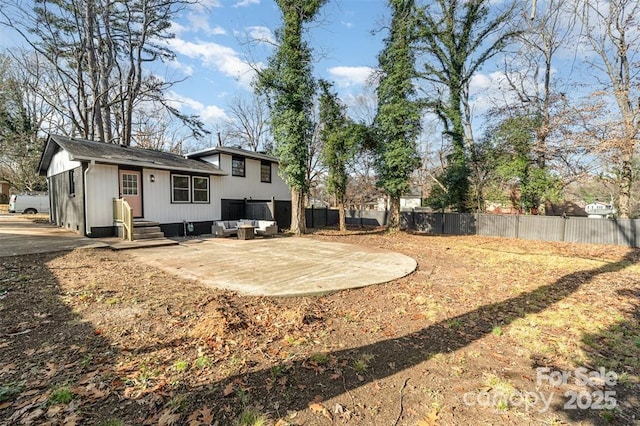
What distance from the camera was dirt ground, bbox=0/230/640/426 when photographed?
2201 millimetres

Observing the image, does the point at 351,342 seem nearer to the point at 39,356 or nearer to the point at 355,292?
the point at 355,292

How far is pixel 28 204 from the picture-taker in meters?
21.6

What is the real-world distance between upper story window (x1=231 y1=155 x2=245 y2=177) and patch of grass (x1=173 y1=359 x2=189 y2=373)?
488 inches

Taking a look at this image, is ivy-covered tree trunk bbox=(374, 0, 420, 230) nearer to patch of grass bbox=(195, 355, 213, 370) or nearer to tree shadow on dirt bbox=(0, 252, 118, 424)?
patch of grass bbox=(195, 355, 213, 370)

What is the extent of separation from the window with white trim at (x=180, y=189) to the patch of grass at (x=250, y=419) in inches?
441

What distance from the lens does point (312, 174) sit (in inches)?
985

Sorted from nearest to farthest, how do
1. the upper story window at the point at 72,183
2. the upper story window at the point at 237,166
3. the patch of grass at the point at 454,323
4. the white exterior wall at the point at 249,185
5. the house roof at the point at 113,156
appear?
the patch of grass at the point at 454,323, the house roof at the point at 113,156, the upper story window at the point at 72,183, the white exterior wall at the point at 249,185, the upper story window at the point at 237,166

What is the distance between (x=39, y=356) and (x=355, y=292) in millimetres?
4129

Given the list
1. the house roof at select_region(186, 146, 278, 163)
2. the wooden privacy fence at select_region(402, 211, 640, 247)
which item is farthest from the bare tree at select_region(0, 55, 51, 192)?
the wooden privacy fence at select_region(402, 211, 640, 247)

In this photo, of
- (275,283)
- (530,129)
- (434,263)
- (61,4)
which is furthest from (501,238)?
(61,4)

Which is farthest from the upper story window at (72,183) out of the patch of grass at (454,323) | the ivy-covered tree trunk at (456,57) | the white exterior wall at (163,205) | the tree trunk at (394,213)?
the ivy-covered tree trunk at (456,57)

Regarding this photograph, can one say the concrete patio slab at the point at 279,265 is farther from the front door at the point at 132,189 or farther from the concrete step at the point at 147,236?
the front door at the point at 132,189

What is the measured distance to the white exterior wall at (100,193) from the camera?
9297 mm

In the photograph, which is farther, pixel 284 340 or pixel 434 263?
pixel 434 263
